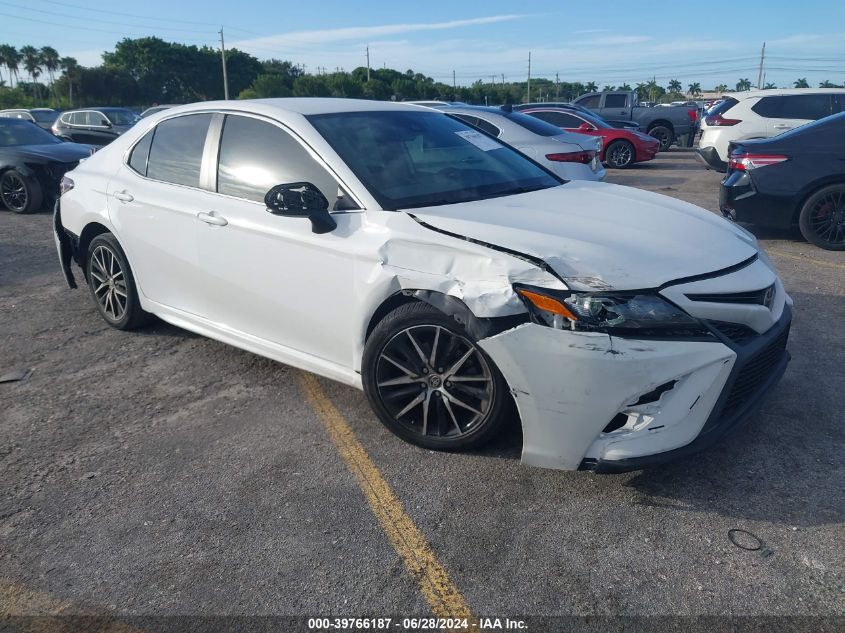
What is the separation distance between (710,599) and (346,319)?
1.99 metres

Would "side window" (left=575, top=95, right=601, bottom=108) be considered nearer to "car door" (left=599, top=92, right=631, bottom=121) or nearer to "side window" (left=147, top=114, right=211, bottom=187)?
"car door" (left=599, top=92, right=631, bottom=121)

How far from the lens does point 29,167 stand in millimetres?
10812

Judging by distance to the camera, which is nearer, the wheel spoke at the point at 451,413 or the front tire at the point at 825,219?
the wheel spoke at the point at 451,413

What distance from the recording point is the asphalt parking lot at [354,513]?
8.06 ft

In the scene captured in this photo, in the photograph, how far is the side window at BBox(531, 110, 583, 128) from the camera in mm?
16547

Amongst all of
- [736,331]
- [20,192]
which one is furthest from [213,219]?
[20,192]

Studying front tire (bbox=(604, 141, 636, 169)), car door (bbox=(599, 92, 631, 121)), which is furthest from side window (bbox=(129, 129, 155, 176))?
car door (bbox=(599, 92, 631, 121))

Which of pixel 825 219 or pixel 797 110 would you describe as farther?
pixel 797 110

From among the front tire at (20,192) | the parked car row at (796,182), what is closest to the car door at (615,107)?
the parked car row at (796,182)

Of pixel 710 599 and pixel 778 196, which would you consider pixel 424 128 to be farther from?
pixel 778 196

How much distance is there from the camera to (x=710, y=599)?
2395 mm

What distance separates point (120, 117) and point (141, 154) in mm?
15985

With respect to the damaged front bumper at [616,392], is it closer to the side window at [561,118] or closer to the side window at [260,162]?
the side window at [260,162]

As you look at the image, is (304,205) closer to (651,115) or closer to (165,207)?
(165,207)
